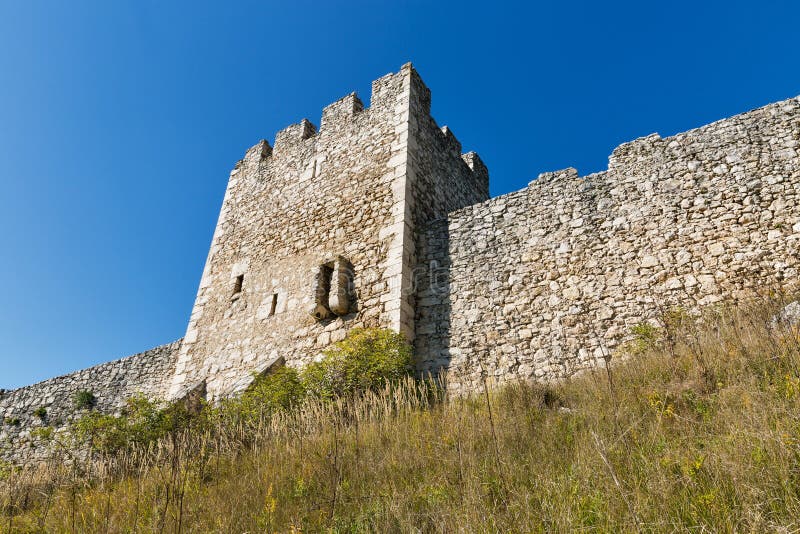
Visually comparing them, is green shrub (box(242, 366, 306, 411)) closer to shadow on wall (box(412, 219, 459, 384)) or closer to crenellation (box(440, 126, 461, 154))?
shadow on wall (box(412, 219, 459, 384))

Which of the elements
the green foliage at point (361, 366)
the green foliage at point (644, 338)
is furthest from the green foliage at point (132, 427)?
the green foliage at point (644, 338)

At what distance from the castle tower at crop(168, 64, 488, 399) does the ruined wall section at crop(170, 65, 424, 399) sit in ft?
0.09

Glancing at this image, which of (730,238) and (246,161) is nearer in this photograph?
(730,238)

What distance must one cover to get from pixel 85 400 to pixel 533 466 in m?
13.6

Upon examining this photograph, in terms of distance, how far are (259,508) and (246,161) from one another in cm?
1040

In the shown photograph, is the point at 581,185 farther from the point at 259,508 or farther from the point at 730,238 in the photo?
the point at 259,508

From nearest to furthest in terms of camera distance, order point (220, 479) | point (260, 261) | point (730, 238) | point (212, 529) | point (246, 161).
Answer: point (212, 529) → point (220, 479) → point (730, 238) → point (260, 261) → point (246, 161)

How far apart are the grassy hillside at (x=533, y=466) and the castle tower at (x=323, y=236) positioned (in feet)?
8.82

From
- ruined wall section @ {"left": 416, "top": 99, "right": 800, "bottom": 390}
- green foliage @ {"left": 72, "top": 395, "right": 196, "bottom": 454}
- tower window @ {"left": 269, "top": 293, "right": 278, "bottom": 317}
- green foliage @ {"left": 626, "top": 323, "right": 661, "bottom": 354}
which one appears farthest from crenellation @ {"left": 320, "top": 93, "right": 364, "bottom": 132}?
green foliage @ {"left": 626, "top": 323, "right": 661, "bottom": 354}

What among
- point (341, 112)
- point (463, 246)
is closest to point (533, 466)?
point (463, 246)

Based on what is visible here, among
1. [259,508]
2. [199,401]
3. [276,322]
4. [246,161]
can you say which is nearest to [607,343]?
[259,508]

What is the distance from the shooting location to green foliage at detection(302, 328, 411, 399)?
21.9 feet

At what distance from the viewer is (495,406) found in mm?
5090

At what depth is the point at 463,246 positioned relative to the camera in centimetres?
836
